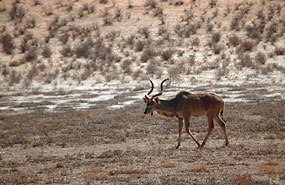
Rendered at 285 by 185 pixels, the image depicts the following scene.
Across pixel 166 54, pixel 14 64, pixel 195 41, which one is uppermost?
pixel 195 41

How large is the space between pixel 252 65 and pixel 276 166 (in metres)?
19.9

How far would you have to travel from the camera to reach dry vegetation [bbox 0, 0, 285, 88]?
30.0 m

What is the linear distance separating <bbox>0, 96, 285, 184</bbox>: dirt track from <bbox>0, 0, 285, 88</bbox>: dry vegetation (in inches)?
449

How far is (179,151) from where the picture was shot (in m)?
11.0

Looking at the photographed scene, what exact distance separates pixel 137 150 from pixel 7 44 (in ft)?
87.1

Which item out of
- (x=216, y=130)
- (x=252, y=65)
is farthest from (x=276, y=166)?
(x=252, y=65)

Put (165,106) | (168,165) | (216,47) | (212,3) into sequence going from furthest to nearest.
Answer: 1. (212,3)
2. (216,47)
3. (165,106)
4. (168,165)

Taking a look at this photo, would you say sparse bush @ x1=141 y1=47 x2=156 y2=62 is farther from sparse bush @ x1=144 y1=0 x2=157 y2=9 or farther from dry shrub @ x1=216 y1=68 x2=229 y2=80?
sparse bush @ x1=144 y1=0 x2=157 y2=9

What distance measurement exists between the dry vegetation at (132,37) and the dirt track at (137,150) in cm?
1141

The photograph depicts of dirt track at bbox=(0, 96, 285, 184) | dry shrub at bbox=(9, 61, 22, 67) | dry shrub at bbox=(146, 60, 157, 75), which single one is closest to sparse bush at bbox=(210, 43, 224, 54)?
dry shrub at bbox=(146, 60, 157, 75)

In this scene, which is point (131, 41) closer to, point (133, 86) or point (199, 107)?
point (133, 86)

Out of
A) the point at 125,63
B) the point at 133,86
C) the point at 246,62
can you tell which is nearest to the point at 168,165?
the point at 133,86

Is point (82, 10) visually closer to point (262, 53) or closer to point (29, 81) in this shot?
point (29, 81)

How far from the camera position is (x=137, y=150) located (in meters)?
11.5
